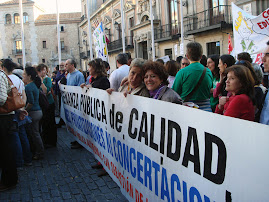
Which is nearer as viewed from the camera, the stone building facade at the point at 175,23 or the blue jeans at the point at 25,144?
the blue jeans at the point at 25,144

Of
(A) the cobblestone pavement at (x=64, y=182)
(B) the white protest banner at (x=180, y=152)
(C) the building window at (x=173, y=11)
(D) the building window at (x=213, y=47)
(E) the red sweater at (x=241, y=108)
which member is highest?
(C) the building window at (x=173, y=11)

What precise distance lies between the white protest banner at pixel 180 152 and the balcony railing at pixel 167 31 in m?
18.6

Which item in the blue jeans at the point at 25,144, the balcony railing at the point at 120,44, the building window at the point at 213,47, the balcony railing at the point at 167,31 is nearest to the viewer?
the blue jeans at the point at 25,144

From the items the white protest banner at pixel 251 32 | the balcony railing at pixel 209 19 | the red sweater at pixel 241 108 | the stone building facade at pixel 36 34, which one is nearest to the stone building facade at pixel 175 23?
the balcony railing at pixel 209 19

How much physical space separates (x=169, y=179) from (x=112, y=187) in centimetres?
190

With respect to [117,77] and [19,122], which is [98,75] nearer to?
[117,77]

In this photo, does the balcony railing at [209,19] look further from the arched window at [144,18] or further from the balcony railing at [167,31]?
the arched window at [144,18]

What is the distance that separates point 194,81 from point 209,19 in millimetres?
15601

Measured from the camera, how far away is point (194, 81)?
13.0 ft

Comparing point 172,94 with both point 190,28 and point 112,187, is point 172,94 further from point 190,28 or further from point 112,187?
point 190,28

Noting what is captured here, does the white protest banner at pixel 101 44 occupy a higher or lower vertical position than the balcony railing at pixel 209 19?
lower

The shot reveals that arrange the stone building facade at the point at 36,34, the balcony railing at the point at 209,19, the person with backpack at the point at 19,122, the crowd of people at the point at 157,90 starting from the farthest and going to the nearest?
the stone building facade at the point at 36,34, the balcony railing at the point at 209,19, the person with backpack at the point at 19,122, the crowd of people at the point at 157,90

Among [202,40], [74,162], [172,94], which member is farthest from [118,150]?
[202,40]

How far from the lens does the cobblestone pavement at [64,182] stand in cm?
394
